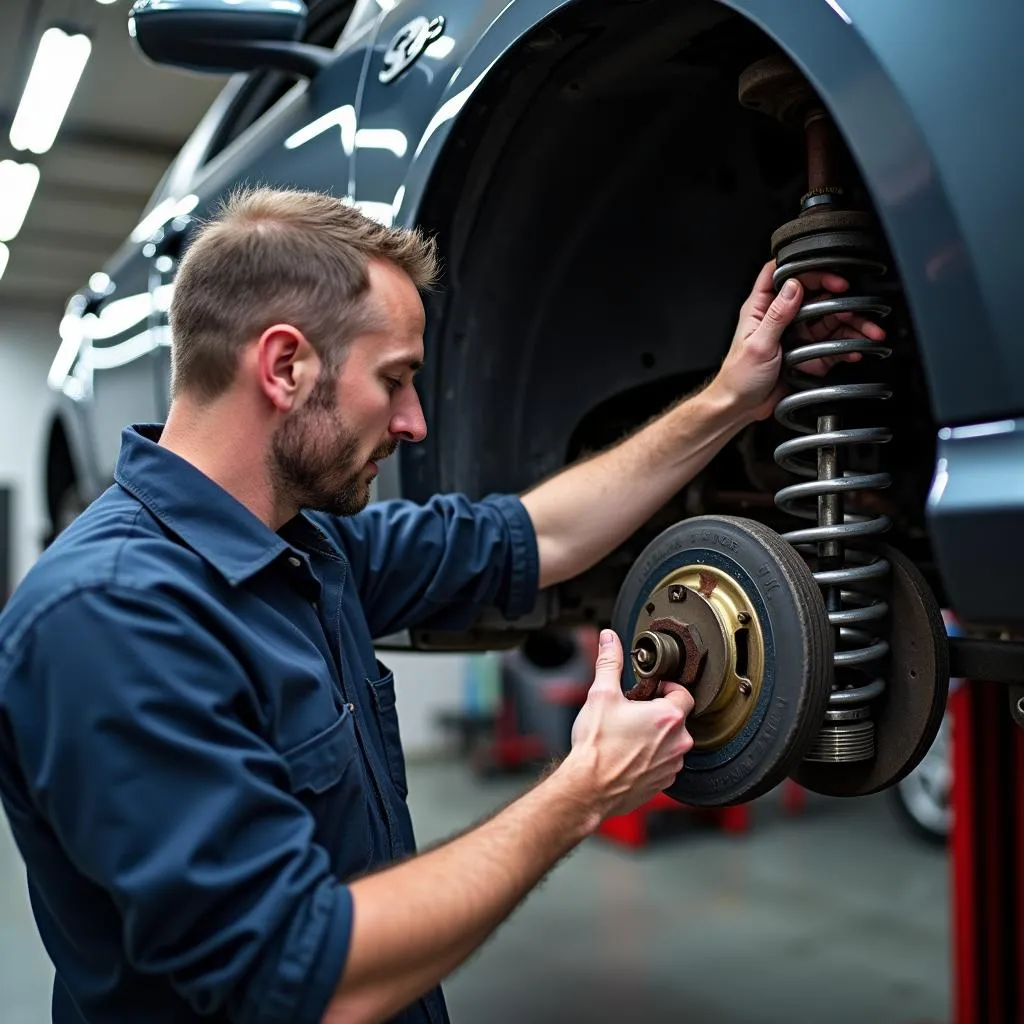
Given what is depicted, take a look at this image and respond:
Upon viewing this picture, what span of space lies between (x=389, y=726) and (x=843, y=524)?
1.75ft

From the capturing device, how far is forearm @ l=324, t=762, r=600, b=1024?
767 millimetres

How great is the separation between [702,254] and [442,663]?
4662 mm

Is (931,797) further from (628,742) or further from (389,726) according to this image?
(628,742)

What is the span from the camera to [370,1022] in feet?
2.54

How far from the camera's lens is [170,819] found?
2.45 ft

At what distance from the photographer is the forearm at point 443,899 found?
77cm

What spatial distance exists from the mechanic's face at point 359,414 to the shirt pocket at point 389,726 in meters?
0.22

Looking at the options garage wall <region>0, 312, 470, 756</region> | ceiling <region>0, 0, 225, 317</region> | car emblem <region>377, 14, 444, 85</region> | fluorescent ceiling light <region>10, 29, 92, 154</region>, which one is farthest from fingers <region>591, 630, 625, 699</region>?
garage wall <region>0, 312, 470, 756</region>

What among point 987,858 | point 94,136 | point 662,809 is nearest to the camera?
point 987,858

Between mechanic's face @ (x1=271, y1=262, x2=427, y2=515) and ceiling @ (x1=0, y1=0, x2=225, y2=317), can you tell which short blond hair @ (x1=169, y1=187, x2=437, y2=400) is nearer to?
mechanic's face @ (x1=271, y1=262, x2=427, y2=515)

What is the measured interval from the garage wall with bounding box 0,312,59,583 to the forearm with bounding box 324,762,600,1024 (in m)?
8.64

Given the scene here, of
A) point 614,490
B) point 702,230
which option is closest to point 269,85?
point 702,230

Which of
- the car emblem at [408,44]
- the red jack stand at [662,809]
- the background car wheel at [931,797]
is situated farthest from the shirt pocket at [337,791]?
the background car wheel at [931,797]

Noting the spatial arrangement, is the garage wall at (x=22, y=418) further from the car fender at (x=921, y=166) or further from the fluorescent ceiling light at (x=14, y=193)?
the car fender at (x=921, y=166)
